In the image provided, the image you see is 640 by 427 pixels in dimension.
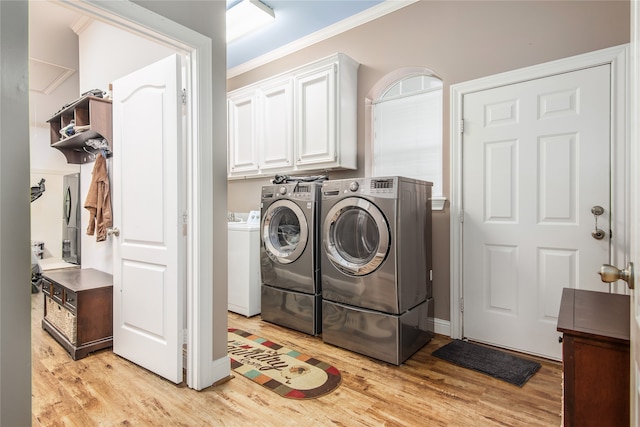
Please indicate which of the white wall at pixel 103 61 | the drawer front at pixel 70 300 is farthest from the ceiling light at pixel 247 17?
the drawer front at pixel 70 300

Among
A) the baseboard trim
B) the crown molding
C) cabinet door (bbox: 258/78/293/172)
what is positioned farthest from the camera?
cabinet door (bbox: 258/78/293/172)

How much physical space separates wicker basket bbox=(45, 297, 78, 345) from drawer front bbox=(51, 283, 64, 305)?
0.13ft

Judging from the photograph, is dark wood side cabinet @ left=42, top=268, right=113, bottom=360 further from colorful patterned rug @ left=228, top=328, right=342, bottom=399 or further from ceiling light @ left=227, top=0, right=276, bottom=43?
ceiling light @ left=227, top=0, right=276, bottom=43

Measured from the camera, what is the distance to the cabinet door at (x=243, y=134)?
3871 mm

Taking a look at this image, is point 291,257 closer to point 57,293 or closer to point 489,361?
point 489,361

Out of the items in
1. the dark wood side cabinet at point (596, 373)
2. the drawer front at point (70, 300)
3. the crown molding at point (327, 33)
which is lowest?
the drawer front at point (70, 300)

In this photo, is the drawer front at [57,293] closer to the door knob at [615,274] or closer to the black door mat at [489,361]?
the black door mat at [489,361]

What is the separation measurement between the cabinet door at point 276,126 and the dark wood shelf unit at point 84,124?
4.85 feet

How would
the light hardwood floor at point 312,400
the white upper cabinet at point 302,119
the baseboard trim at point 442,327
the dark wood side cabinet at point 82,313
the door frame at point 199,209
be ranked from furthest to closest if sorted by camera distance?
the white upper cabinet at point 302,119 < the baseboard trim at point 442,327 < the dark wood side cabinet at point 82,313 < the door frame at point 199,209 < the light hardwood floor at point 312,400

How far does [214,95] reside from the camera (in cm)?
204

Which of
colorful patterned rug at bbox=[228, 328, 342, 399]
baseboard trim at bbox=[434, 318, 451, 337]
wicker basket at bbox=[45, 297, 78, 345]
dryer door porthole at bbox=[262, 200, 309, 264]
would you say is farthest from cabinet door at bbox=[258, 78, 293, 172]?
wicker basket at bbox=[45, 297, 78, 345]

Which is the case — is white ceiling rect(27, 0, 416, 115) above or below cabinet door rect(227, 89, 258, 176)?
above

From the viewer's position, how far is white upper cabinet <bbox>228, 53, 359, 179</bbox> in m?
3.15

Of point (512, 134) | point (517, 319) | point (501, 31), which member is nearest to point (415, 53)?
point (501, 31)
